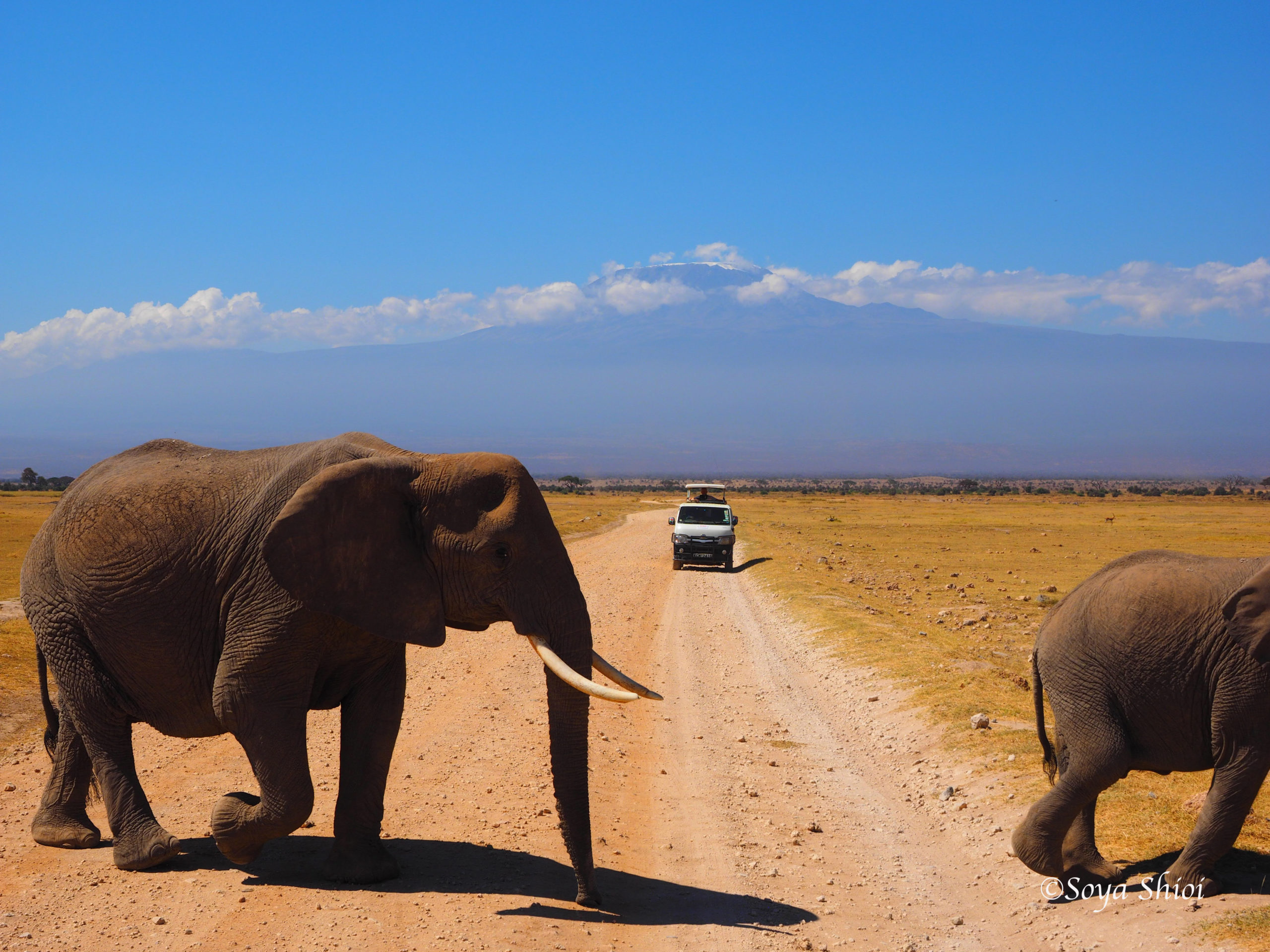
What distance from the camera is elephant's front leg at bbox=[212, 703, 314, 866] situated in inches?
262

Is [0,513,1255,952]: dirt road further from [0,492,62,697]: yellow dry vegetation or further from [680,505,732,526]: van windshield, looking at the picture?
[680,505,732,526]: van windshield

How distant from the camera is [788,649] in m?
17.9

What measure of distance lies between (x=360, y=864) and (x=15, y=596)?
62.4 ft

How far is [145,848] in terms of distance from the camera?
284 inches

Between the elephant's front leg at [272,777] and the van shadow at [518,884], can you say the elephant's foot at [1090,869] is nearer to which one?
the van shadow at [518,884]

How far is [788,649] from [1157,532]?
4152cm

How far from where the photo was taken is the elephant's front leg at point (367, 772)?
280 inches

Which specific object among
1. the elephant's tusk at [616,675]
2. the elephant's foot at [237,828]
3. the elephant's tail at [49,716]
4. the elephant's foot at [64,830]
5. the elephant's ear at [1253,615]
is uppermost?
the elephant's ear at [1253,615]

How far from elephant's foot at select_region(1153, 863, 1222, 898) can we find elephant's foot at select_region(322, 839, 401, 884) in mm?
5284

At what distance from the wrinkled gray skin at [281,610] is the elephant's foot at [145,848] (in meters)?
0.01

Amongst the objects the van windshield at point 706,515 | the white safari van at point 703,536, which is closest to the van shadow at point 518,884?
the white safari van at point 703,536

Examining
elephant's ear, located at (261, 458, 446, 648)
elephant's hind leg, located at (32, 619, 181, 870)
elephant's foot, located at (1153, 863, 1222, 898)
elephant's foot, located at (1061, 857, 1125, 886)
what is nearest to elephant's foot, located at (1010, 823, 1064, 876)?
elephant's foot, located at (1061, 857, 1125, 886)

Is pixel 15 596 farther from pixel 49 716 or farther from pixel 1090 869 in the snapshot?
pixel 1090 869

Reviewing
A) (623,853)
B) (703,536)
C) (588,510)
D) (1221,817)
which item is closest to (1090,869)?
(1221,817)
